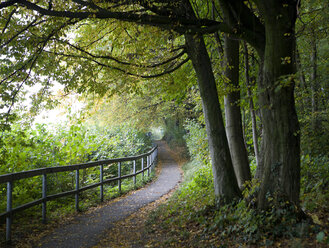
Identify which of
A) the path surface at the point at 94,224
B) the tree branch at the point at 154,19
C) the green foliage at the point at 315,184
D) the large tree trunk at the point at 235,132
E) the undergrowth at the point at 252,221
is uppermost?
the tree branch at the point at 154,19

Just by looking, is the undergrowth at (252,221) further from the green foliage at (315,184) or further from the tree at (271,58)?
the tree at (271,58)

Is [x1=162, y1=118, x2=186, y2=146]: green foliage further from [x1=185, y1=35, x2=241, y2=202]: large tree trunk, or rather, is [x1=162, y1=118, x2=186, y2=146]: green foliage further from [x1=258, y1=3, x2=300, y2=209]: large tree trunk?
[x1=258, y1=3, x2=300, y2=209]: large tree trunk

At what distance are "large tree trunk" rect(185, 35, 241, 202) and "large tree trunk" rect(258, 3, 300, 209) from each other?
185cm

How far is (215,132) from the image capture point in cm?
648

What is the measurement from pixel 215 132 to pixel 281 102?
2336 mm

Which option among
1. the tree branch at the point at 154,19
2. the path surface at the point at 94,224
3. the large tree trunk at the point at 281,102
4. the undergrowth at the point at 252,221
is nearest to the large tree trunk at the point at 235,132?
the undergrowth at the point at 252,221

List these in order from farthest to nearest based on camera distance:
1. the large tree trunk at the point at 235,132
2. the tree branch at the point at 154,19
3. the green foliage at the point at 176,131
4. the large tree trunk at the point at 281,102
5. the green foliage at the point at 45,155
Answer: the green foliage at the point at 176,131, the large tree trunk at the point at 235,132, the green foliage at the point at 45,155, the tree branch at the point at 154,19, the large tree trunk at the point at 281,102

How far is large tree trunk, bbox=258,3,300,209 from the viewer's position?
4.27m

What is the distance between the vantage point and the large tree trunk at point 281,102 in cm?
427

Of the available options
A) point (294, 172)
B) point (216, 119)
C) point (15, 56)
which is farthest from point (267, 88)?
point (15, 56)

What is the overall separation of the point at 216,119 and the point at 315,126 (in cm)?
388

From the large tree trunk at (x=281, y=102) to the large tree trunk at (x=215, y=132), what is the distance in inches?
73.0

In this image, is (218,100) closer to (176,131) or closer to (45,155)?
(45,155)

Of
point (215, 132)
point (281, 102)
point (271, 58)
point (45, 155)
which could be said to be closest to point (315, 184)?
point (215, 132)
